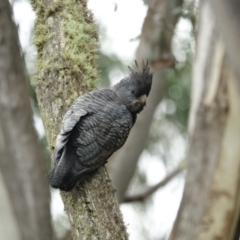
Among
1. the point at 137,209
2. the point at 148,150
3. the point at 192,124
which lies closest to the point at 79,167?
the point at 192,124

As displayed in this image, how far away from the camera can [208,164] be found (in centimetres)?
191

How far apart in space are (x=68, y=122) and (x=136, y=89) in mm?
607

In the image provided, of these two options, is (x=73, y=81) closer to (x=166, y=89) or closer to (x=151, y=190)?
(x=151, y=190)

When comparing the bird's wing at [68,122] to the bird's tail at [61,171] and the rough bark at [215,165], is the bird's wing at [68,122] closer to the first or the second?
the bird's tail at [61,171]

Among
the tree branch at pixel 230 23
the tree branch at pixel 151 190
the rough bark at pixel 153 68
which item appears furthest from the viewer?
the tree branch at pixel 151 190

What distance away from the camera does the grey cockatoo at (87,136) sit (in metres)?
3.31

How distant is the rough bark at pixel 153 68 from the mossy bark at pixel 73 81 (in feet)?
8.00

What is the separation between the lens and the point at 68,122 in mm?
3299

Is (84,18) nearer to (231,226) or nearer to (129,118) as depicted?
(129,118)

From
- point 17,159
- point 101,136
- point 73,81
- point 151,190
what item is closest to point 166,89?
point 151,190

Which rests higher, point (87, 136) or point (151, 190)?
point (87, 136)

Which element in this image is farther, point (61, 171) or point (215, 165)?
point (61, 171)

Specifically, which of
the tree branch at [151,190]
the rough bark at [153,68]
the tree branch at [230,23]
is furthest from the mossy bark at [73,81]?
the tree branch at [151,190]

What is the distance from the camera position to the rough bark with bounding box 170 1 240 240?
1.88m
